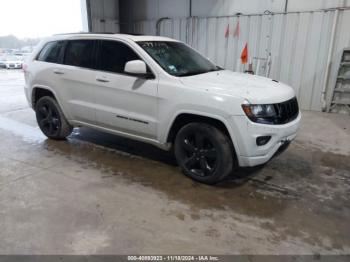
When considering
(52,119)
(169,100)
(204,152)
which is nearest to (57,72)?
(52,119)

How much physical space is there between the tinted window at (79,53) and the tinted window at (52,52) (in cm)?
18

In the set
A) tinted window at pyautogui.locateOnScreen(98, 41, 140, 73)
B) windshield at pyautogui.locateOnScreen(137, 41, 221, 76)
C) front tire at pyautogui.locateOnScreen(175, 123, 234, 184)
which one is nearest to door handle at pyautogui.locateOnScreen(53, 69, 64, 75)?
tinted window at pyautogui.locateOnScreen(98, 41, 140, 73)

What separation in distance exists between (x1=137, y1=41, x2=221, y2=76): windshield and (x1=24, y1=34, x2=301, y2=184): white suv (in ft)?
0.05

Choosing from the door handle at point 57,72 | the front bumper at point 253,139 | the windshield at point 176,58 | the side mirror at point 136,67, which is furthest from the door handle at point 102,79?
the front bumper at point 253,139

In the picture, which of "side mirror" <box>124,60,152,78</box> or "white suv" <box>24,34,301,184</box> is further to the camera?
"side mirror" <box>124,60,152,78</box>

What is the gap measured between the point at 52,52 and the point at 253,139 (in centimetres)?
352

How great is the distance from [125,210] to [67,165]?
5.00ft

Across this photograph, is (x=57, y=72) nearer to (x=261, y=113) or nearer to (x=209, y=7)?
(x=261, y=113)

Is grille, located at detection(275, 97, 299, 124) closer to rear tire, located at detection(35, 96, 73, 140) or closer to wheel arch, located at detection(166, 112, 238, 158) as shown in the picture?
wheel arch, located at detection(166, 112, 238, 158)

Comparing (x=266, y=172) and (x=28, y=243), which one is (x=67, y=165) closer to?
(x=28, y=243)

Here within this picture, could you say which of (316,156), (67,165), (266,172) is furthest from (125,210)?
(316,156)

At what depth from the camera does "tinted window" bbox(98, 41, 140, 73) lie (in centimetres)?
409

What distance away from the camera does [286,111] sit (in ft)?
11.6

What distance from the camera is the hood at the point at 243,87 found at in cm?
329
